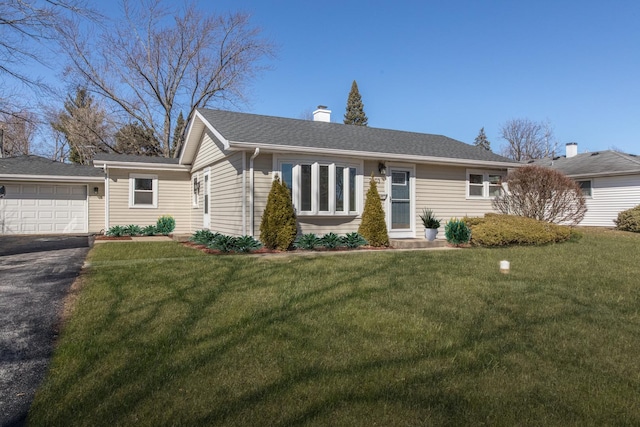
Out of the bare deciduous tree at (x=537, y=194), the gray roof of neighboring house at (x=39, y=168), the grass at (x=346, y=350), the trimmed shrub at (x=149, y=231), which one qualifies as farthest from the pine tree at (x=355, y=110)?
the grass at (x=346, y=350)

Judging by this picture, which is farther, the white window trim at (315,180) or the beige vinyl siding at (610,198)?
the beige vinyl siding at (610,198)

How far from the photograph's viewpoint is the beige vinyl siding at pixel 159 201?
48.0ft

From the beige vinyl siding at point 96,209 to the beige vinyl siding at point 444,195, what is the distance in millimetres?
12719

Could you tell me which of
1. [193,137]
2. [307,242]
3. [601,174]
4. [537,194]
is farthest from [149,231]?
[601,174]

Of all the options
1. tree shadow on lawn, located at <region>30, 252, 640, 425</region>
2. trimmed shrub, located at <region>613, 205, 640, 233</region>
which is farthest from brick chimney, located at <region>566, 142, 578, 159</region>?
tree shadow on lawn, located at <region>30, 252, 640, 425</region>

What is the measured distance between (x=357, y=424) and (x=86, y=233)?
17.4m

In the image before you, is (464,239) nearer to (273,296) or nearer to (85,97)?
(273,296)

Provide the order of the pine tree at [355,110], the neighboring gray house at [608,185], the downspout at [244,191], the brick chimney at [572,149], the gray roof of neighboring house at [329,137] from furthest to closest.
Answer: the pine tree at [355,110] < the brick chimney at [572,149] < the neighboring gray house at [608,185] < the gray roof of neighboring house at [329,137] < the downspout at [244,191]

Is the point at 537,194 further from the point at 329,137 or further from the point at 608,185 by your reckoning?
the point at 608,185

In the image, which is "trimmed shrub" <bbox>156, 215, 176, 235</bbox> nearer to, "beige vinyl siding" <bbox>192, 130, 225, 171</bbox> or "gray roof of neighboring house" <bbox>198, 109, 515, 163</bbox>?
"beige vinyl siding" <bbox>192, 130, 225, 171</bbox>

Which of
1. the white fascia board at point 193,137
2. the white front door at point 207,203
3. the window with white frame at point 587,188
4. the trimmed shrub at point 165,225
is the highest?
the white fascia board at point 193,137

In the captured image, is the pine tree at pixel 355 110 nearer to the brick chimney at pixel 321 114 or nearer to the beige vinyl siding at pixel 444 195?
the brick chimney at pixel 321 114

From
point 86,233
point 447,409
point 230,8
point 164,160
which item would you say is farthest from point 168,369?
point 230,8

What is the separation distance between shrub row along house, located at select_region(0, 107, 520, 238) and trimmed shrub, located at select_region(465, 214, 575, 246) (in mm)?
2006
